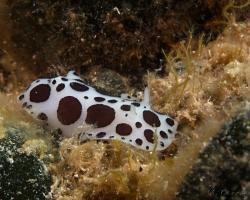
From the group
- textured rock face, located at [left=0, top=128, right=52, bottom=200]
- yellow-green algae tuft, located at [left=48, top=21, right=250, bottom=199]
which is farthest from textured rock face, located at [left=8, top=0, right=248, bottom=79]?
textured rock face, located at [left=0, top=128, right=52, bottom=200]

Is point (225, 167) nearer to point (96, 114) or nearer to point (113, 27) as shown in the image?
point (96, 114)

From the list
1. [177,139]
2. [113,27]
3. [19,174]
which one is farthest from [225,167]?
[113,27]

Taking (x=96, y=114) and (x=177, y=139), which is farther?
(x=96, y=114)

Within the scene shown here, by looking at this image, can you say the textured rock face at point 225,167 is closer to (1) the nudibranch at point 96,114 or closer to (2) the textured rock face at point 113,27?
(1) the nudibranch at point 96,114

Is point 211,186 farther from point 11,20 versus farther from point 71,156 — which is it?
point 11,20

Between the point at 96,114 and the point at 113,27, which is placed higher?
the point at 113,27

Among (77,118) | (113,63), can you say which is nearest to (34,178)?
(77,118)

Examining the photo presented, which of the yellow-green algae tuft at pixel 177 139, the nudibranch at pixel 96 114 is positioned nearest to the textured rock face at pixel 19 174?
the yellow-green algae tuft at pixel 177 139
